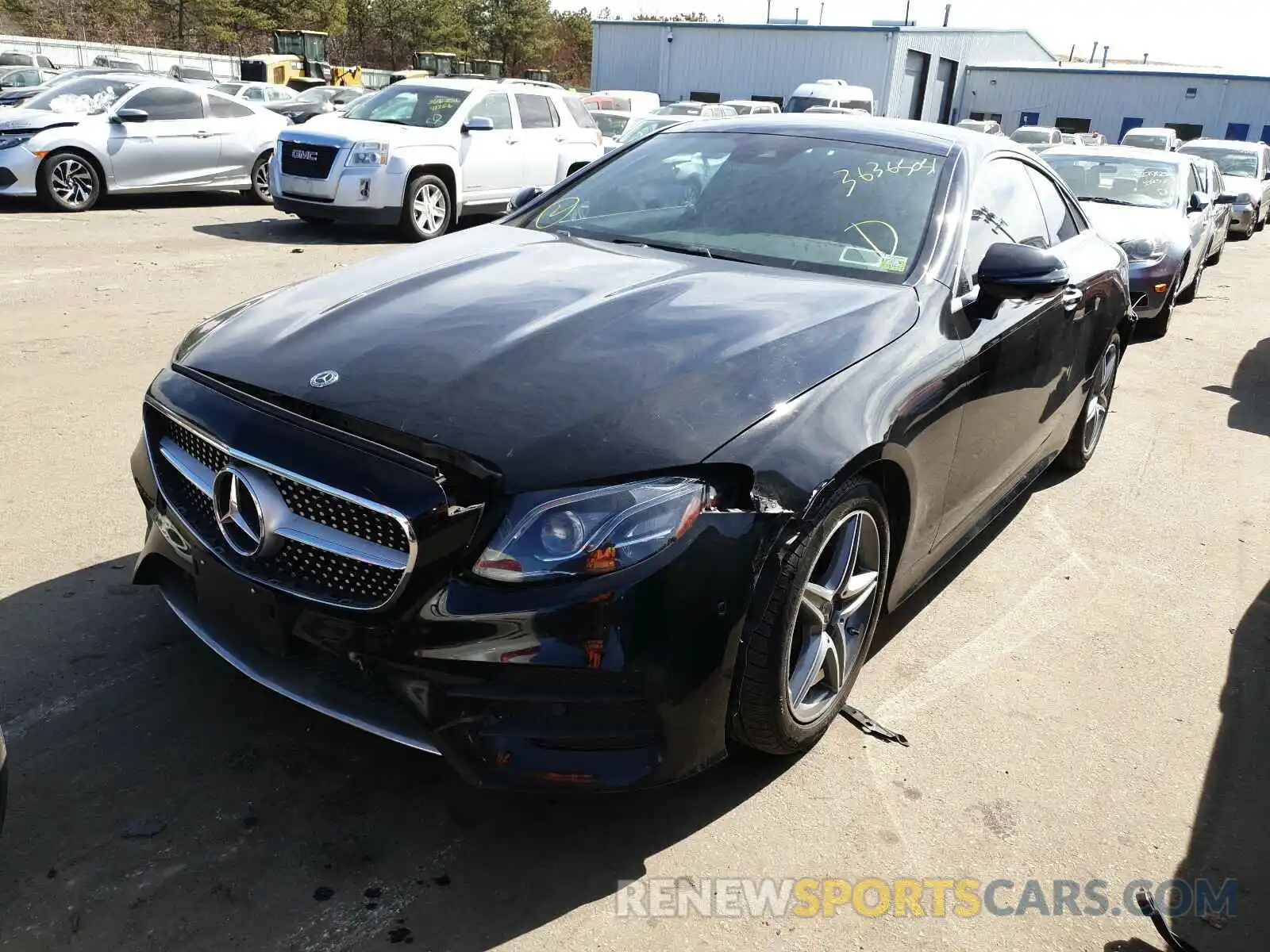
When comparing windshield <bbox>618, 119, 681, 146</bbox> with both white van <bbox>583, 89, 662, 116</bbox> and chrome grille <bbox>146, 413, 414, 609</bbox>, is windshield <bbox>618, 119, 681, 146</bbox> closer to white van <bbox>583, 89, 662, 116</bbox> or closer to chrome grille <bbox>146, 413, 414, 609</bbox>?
white van <bbox>583, 89, 662, 116</bbox>

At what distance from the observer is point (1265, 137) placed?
44.8 meters

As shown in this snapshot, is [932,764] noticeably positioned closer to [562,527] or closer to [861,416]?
[861,416]

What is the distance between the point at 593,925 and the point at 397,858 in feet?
1.59

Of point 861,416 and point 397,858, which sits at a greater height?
point 861,416

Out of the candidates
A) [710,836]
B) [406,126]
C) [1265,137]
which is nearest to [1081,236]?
[710,836]

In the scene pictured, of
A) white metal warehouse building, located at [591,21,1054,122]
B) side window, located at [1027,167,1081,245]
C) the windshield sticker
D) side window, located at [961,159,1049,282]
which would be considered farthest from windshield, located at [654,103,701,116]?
white metal warehouse building, located at [591,21,1054,122]

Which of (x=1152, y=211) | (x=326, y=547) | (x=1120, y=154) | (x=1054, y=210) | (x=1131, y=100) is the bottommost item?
(x=326, y=547)

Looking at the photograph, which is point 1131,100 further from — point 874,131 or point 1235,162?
point 874,131

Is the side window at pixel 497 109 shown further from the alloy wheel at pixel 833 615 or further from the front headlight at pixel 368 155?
the alloy wheel at pixel 833 615

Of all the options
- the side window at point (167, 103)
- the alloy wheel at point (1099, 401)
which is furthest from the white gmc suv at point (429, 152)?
the alloy wheel at point (1099, 401)

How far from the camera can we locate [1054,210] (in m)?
4.66

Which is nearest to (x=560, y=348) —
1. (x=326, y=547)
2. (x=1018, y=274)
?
(x=326, y=547)

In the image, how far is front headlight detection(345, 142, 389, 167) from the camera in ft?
37.3

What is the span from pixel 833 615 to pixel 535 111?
11.7m
